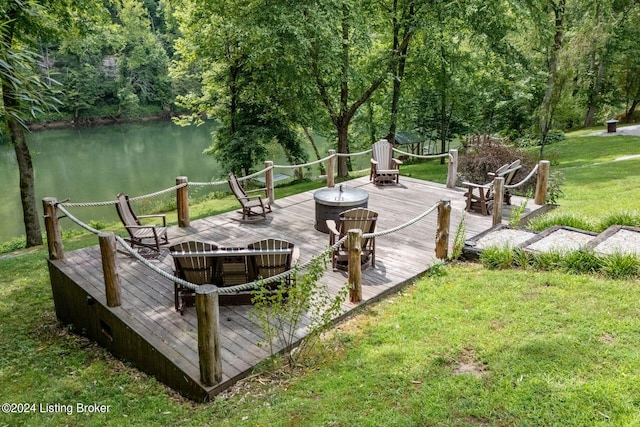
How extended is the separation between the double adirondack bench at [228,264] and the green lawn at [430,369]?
965mm

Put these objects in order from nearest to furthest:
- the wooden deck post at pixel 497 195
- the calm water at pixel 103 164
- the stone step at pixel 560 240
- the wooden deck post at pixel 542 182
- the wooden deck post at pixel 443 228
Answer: the stone step at pixel 560 240 < the wooden deck post at pixel 443 228 < the wooden deck post at pixel 497 195 < the wooden deck post at pixel 542 182 < the calm water at pixel 103 164

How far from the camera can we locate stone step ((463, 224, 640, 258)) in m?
6.36

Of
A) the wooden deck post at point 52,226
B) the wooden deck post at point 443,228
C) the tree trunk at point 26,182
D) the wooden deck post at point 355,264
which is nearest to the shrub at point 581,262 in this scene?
the wooden deck post at point 443,228

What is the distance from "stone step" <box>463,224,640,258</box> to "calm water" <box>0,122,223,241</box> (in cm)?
1224

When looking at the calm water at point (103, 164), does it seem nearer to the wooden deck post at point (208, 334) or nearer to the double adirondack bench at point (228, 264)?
the double adirondack bench at point (228, 264)

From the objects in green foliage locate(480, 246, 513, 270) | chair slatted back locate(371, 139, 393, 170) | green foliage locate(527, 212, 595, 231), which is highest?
chair slatted back locate(371, 139, 393, 170)

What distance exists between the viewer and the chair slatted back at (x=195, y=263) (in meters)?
5.32

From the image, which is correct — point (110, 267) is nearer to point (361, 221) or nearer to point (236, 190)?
point (361, 221)

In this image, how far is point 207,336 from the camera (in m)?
4.03

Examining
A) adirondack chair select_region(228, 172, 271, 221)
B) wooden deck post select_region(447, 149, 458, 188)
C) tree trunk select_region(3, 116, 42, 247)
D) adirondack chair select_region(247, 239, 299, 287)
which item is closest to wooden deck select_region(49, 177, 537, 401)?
adirondack chair select_region(228, 172, 271, 221)

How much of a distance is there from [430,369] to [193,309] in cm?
284

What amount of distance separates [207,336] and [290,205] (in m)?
6.10

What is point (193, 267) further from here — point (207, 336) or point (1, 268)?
point (1, 268)

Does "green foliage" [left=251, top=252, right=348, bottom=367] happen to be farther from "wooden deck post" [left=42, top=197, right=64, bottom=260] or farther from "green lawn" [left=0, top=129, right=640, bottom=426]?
"wooden deck post" [left=42, top=197, right=64, bottom=260]
